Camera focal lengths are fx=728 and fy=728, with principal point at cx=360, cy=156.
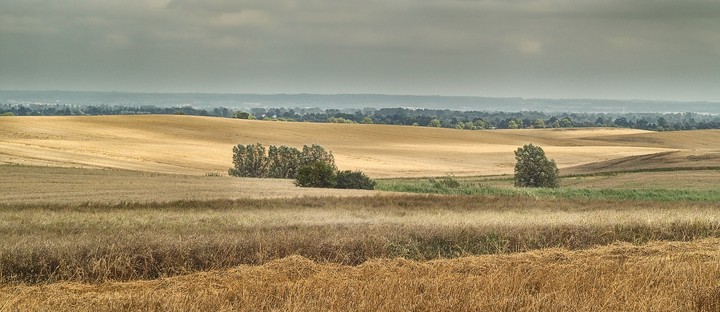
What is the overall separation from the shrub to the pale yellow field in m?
17.8

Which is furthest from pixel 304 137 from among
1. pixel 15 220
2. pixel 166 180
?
pixel 15 220

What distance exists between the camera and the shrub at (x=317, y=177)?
4653cm

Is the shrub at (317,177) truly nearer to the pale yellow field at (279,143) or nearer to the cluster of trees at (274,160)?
the cluster of trees at (274,160)

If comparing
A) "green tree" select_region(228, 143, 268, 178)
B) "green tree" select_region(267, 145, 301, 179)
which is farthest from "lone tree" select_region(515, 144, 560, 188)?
"green tree" select_region(228, 143, 268, 178)

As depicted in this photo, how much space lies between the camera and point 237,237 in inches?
583

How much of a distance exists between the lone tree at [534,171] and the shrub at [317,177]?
19.0 meters

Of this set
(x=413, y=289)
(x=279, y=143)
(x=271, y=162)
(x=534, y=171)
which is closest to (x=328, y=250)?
(x=413, y=289)

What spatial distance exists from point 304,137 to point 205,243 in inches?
3731

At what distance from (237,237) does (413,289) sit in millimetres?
6482

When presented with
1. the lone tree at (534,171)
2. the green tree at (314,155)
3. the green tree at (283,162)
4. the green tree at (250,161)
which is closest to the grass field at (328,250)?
the lone tree at (534,171)

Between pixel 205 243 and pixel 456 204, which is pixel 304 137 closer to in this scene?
pixel 456 204

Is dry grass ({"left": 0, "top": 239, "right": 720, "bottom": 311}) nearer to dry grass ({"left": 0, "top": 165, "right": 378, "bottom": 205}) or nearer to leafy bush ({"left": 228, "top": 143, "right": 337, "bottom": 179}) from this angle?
dry grass ({"left": 0, "top": 165, "right": 378, "bottom": 205})

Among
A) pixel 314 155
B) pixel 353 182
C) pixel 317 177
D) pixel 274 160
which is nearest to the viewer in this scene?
pixel 317 177

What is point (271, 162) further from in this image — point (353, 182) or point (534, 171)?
point (534, 171)
